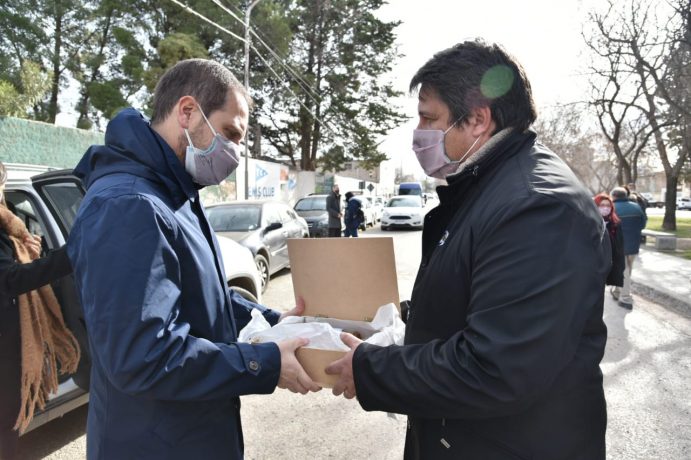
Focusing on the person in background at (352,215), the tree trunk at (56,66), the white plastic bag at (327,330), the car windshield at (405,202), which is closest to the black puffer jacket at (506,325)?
the white plastic bag at (327,330)

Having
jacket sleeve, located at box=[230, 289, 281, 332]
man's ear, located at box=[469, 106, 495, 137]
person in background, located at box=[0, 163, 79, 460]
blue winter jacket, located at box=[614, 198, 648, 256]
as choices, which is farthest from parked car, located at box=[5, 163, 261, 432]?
blue winter jacket, located at box=[614, 198, 648, 256]

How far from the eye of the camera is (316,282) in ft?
6.61

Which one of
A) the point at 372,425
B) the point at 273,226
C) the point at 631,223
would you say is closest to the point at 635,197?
the point at 631,223

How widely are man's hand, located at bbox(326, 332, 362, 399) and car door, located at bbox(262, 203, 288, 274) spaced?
6.83 meters

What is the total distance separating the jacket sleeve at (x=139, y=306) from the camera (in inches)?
43.4

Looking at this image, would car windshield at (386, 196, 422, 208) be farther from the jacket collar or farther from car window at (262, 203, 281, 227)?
the jacket collar

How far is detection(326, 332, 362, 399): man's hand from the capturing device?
139cm

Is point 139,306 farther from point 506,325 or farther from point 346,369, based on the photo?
point 506,325

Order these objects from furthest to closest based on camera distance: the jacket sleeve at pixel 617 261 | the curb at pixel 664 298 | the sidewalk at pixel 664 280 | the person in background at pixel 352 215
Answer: the person in background at pixel 352 215, the sidewalk at pixel 664 280, the curb at pixel 664 298, the jacket sleeve at pixel 617 261

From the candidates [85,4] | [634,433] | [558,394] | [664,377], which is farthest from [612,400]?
[85,4]

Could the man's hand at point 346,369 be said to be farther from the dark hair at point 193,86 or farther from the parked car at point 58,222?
the parked car at point 58,222

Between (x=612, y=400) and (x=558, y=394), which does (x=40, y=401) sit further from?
(x=612, y=400)

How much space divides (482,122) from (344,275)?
880mm

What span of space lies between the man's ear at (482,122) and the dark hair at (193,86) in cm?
87
